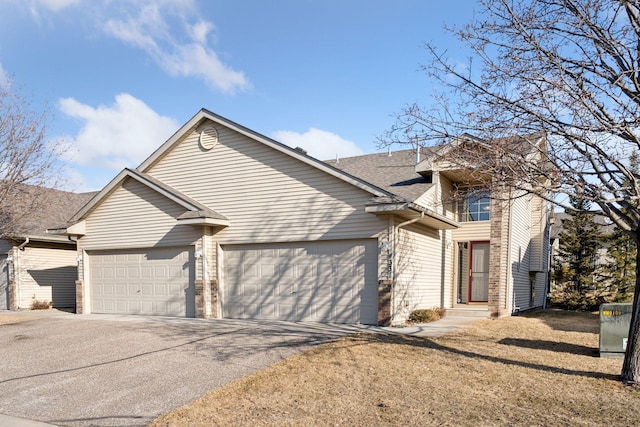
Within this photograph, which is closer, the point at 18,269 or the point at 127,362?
the point at 127,362

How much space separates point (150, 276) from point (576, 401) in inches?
515

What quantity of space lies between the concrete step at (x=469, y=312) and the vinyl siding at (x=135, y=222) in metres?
8.79

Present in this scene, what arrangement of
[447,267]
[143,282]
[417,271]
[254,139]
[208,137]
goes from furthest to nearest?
[447,267] < [143,282] < [208,137] < [254,139] < [417,271]

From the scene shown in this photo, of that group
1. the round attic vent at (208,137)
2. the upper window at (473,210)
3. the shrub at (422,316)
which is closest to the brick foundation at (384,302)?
the shrub at (422,316)

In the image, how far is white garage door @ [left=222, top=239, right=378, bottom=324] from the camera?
12.2 metres

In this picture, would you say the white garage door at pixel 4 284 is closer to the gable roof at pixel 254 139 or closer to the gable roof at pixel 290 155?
the gable roof at pixel 290 155

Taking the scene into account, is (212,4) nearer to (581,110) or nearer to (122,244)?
(122,244)

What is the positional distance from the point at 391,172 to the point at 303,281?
5.48 metres

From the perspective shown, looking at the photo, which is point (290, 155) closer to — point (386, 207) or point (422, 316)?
point (386, 207)

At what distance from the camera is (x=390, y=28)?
31.1ft

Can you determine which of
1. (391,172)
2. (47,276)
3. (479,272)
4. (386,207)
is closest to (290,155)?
(386,207)

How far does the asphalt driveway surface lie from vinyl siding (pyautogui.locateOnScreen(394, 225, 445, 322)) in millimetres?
2148

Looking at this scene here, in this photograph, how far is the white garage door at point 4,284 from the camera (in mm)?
18531

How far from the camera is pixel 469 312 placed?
1468cm
